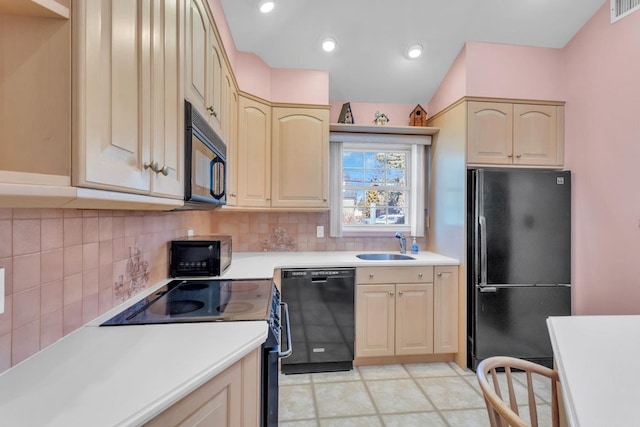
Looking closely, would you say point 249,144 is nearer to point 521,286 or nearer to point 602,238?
point 521,286

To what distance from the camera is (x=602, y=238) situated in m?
2.24

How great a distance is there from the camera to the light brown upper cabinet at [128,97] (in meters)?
0.62

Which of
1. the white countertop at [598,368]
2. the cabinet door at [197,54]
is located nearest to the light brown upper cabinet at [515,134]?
the white countertop at [598,368]

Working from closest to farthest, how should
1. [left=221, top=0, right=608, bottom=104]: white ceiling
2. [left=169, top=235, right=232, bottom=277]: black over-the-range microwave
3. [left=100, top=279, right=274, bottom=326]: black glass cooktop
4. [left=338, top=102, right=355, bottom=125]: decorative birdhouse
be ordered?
[left=100, top=279, right=274, bottom=326]: black glass cooktop → [left=169, top=235, right=232, bottom=277]: black over-the-range microwave → [left=221, top=0, right=608, bottom=104]: white ceiling → [left=338, top=102, right=355, bottom=125]: decorative birdhouse

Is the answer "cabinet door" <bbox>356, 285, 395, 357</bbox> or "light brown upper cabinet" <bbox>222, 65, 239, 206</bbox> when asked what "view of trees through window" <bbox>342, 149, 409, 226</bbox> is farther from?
"light brown upper cabinet" <bbox>222, 65, 239, 206</bbox>

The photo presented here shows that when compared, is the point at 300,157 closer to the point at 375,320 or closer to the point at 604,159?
the point at 375,320

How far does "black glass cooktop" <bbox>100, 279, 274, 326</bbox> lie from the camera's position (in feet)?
3.85

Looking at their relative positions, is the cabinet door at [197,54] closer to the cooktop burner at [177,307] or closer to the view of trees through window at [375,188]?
the cooktop burner at [177,307]

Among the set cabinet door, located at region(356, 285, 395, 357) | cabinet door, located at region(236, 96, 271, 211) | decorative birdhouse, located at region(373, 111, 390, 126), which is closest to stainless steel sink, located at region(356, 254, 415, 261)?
cabinet door, located at region(356, 285, 395, 357)

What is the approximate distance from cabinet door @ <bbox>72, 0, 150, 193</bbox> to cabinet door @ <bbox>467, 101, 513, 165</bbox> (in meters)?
2.36

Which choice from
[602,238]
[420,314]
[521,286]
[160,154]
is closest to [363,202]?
[420,314]

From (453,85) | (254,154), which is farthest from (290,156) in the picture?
(453,85)

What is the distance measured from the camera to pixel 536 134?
2564mm

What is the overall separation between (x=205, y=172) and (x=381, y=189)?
7.12 ft
